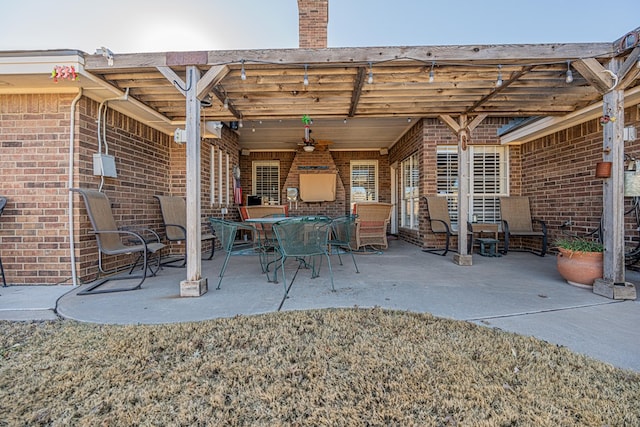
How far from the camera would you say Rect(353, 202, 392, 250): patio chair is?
18.6 feet

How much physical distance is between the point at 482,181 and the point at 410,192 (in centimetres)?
170

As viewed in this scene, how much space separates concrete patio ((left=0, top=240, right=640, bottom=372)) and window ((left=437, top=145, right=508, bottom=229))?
2.60 metres

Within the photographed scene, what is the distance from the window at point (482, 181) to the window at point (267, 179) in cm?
538

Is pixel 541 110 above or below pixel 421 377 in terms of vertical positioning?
above

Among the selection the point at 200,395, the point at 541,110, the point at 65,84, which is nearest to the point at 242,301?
the point at 200,395

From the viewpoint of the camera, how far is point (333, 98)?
3.91m

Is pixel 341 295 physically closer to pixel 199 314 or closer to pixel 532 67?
pixel 199 314

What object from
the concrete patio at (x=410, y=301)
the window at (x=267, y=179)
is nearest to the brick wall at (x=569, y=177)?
the concrete patio at (x=410, y=301)

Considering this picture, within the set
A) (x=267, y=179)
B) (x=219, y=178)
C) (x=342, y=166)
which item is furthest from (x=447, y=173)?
(x=267, y=179)

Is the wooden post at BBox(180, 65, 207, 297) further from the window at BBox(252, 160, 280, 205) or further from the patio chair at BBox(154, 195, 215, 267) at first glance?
the window at BBox(252, 160, 280, 205)

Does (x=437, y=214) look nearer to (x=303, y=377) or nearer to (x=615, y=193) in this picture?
(x=615, y=193)

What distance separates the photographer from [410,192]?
25.2 feet

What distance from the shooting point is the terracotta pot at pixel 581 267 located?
3096mm

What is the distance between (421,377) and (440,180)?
554 centimetres
